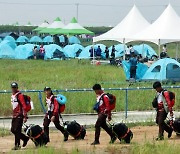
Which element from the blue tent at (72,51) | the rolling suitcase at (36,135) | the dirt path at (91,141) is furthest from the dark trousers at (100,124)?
the blue tent at (72,51)

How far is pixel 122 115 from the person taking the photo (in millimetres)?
21656

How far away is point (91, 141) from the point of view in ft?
54.6

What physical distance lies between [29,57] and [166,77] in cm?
2450

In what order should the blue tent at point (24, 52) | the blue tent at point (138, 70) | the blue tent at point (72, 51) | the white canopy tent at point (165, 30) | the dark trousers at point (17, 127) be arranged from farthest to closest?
the blue tent at point (72, 51)
the blue tent at point (24, 52)
the white canopy tent at point (165, 30)
the blue tent at point (138, 70)
the dark trousers at point (17, 127)

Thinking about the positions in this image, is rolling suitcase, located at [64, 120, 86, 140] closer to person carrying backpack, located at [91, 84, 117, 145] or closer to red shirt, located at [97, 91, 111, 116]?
person carrying backpack, located at [91, 84, 117, 145]

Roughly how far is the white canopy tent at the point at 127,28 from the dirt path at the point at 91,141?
84.4ft

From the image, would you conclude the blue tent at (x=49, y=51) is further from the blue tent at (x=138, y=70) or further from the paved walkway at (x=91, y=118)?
the paved walkway at (x=91, y=118)

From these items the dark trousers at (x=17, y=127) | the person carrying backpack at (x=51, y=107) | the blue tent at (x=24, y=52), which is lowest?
the dark trousers at (x=17, y=127)

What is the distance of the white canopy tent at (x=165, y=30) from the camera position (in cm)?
3859

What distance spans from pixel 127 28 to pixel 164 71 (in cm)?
1313

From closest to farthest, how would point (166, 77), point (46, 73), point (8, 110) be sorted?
point (8, 110) → point (166, 77) → point (46, 73)

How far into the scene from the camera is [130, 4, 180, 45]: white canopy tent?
3859 cm

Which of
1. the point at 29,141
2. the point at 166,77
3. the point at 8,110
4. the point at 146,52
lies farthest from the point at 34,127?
the point at 146,52

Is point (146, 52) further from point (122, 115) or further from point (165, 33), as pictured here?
point (122, 115)
